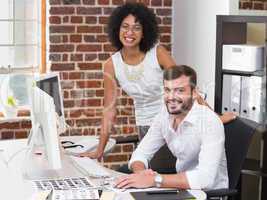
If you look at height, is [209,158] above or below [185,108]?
below

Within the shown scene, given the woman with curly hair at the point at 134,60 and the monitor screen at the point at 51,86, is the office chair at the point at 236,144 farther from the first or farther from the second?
the monitor screen at the point at 51,86

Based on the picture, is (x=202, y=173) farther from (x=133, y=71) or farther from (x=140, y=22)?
(x=140, y=22)

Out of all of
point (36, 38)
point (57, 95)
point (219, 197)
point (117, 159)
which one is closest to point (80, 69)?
point (36, 38)

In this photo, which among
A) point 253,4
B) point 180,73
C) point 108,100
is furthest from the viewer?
point 253,4

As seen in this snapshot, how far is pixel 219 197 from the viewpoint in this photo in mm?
2352

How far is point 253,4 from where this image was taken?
12.8 feet

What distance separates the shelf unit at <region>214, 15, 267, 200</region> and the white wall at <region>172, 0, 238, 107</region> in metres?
0.30

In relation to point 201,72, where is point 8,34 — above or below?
above

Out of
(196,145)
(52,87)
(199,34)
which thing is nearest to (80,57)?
(199,34)

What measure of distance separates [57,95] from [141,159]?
0.67 meters

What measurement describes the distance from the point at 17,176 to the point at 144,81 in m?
1.19

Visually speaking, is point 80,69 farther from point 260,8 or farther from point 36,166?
point 36,166

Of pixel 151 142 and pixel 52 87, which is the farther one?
pixel 52 87

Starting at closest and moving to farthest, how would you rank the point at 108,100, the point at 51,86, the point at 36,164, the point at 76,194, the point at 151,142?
the point at 76,194, the point at 36,164, the point at 151,142, the point at 51,86, the point at 108,100
